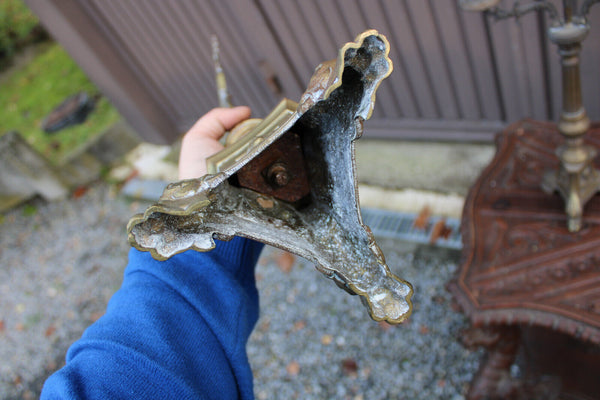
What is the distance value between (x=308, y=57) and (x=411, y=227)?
1.49 m

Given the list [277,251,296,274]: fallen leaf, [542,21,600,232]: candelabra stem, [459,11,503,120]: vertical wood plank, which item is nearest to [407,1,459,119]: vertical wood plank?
[459,11,503,120]: vertical wood plank

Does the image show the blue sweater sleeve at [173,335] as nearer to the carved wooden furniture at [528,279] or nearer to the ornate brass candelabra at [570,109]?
the carved wooden furniture at [528,279]

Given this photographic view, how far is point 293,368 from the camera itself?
112 inches

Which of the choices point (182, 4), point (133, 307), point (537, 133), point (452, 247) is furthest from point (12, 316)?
point (537, 133)

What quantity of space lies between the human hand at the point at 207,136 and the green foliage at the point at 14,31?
27.6 feet

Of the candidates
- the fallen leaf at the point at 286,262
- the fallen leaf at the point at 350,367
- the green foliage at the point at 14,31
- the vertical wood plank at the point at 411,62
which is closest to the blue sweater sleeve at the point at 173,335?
the fallen leaf at the point at 350,367

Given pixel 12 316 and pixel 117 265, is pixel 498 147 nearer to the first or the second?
pixel 117 265

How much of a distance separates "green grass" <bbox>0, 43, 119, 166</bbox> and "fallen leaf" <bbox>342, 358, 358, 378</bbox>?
157 inches

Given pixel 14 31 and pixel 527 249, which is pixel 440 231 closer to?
pixel 527 249

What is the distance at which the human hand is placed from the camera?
1.55 metres

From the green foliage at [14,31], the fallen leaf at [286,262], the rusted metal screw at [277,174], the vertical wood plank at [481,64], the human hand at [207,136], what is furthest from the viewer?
the green foliage at [14,31]

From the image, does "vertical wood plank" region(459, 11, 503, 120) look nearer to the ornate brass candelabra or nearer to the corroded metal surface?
the ornate brass candelabra

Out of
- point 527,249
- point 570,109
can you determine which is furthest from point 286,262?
point 570,109

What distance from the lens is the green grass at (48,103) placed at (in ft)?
18.2
